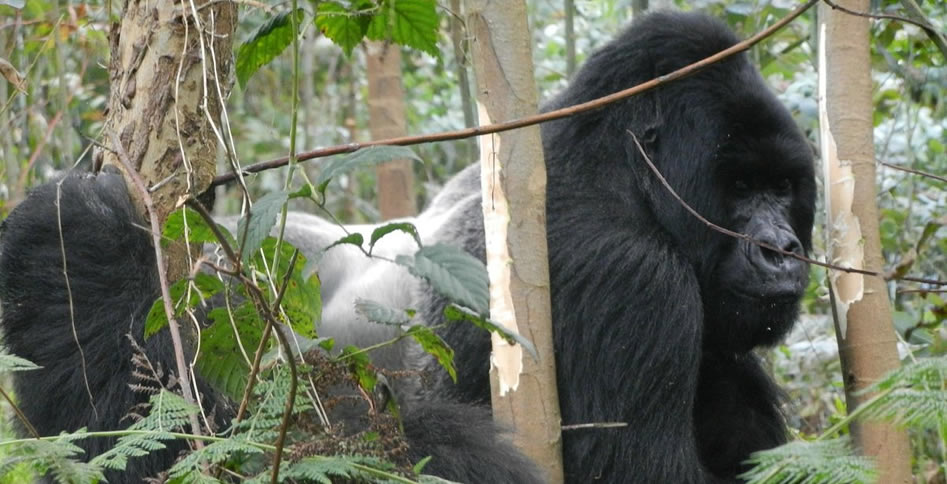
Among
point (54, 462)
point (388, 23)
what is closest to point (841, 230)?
point (388, 23)

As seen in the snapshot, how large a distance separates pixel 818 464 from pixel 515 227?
1146 mm

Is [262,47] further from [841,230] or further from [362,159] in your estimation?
[841,230]

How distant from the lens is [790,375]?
469 centimetres

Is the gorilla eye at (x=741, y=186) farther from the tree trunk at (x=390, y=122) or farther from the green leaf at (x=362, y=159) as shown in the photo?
the tree trunk at (x=390, y=122)

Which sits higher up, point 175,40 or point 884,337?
point 175,40

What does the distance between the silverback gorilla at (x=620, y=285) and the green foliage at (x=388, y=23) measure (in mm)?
588

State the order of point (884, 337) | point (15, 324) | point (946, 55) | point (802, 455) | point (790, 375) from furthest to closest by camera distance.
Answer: point (790, 375)
point (946, 55)
point (884, 337)
point (15, 324)
point (802, 455)

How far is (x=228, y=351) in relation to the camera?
2049 millimetres

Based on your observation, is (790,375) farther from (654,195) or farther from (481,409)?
(481,409)

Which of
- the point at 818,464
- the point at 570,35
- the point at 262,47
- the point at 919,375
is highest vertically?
the point at 570,35

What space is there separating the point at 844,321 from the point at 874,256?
185 millimetres

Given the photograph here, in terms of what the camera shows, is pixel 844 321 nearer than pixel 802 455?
No

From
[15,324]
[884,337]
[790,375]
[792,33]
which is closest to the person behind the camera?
[15,324]

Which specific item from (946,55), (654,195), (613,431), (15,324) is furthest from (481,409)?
(946,55)
